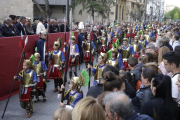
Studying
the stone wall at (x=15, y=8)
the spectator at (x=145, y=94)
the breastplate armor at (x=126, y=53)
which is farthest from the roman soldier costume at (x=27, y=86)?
the stone wall at (x=15, y=8)

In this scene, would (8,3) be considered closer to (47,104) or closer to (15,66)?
(15,66)

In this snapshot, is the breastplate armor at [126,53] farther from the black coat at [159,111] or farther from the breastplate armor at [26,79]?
the black coat at [159,111]

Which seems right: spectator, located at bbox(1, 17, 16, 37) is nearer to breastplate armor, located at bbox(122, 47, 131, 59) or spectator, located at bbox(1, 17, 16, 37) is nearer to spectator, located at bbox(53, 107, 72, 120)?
breastplate armor, located at bbox(122, 47, 131, 59)

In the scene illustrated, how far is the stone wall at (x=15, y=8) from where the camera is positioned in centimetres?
1832

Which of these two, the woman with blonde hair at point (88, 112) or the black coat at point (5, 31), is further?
the black coat at point (5, 31)

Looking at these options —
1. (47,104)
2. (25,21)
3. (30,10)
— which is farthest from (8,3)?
(47,104)

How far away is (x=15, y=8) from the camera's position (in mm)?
19719

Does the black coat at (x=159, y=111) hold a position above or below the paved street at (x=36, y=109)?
above

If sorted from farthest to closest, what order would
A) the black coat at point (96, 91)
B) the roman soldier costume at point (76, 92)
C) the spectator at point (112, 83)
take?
the roman soldier costume at point (76, 92), the black coat at point (96, 91), the spectator at point (112, 83)

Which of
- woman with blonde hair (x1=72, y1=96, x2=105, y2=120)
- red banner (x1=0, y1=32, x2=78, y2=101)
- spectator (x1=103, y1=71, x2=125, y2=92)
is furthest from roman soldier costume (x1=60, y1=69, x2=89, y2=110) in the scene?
red banner (x1=0, y1=32, x2=78, y2=101)

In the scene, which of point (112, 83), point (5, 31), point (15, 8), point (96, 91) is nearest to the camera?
point (112, 83)

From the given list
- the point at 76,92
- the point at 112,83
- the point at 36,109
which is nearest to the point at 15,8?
the point at 36,109

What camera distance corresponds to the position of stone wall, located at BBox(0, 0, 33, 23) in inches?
721

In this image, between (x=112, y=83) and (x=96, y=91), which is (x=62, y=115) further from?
(x=96, y=91)
